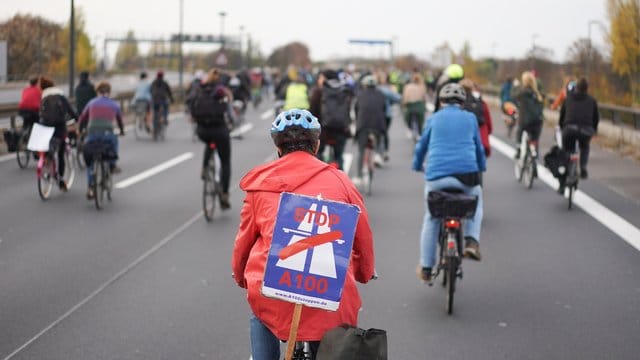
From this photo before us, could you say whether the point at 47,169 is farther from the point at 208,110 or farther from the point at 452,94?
the point at 452,94

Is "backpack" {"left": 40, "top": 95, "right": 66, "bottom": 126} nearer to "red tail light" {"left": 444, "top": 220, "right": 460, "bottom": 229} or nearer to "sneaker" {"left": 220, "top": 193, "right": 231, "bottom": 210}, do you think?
"sneaker" {"left": 220, "top": 193, "right": 231, "bottom": 210}

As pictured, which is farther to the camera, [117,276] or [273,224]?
[117,276]

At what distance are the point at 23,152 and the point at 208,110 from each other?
812 centimetres

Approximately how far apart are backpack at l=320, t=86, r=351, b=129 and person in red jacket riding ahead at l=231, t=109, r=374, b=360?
38.5 ft

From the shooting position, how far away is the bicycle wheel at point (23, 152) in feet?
66.5

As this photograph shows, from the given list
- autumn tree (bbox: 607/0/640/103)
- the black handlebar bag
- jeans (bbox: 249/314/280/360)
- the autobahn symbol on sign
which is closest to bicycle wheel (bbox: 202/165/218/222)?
jeans (bbox: 249/314/280/360)

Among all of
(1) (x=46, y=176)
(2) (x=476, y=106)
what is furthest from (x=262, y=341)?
(1) (x=46, y=176)

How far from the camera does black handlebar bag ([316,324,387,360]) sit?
4.20 meters

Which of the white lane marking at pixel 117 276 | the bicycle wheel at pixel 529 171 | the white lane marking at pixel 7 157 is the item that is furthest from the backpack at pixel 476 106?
the white lane marking at pixel 7 157

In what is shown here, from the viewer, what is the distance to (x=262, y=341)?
14.9ft

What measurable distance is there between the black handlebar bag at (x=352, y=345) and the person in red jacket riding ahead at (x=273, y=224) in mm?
123

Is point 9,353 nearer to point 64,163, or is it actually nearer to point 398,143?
point 64,163

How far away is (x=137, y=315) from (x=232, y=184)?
998 centimetres

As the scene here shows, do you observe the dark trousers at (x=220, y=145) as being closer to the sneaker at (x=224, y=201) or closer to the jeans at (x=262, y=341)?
the sneaker at (x=224, y=201)
